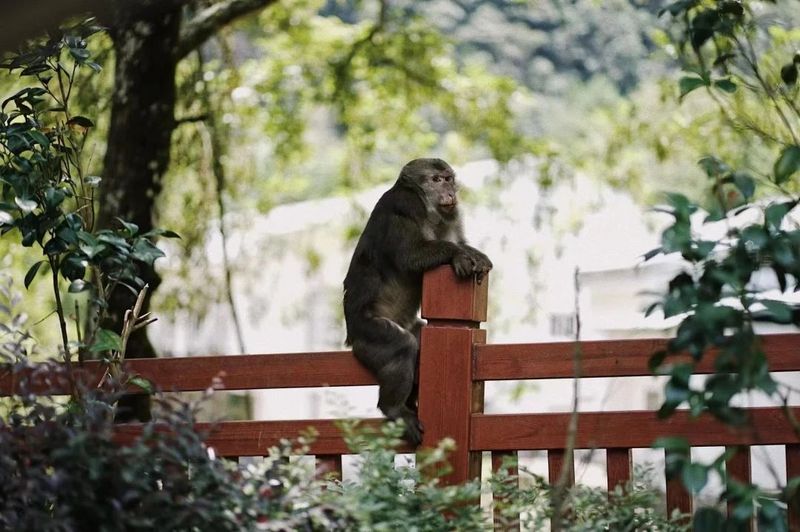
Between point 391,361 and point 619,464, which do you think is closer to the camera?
point 619,464

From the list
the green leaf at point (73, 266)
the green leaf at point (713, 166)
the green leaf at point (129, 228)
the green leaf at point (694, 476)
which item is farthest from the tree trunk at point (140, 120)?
the green leaf at point (694, 476)

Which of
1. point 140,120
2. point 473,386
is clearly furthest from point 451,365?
point 140,120

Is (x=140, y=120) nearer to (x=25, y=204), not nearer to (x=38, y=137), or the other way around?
(x=38, y=137)

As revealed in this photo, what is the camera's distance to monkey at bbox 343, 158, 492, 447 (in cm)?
437

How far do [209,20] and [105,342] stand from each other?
3849 mm

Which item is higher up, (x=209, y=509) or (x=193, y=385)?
(x=193, y=385)

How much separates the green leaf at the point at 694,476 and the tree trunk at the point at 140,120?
447 centimetres

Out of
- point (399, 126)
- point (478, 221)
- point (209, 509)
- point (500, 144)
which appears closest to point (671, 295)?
point (209, 509)

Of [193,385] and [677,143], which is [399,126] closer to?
[677,143]

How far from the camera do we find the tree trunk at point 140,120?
6.92 metres

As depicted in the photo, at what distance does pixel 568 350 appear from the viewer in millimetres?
3801

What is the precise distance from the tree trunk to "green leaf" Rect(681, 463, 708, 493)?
447 centimetres

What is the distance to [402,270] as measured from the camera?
4.89 meters

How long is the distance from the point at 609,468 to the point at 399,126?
30.8 feet
